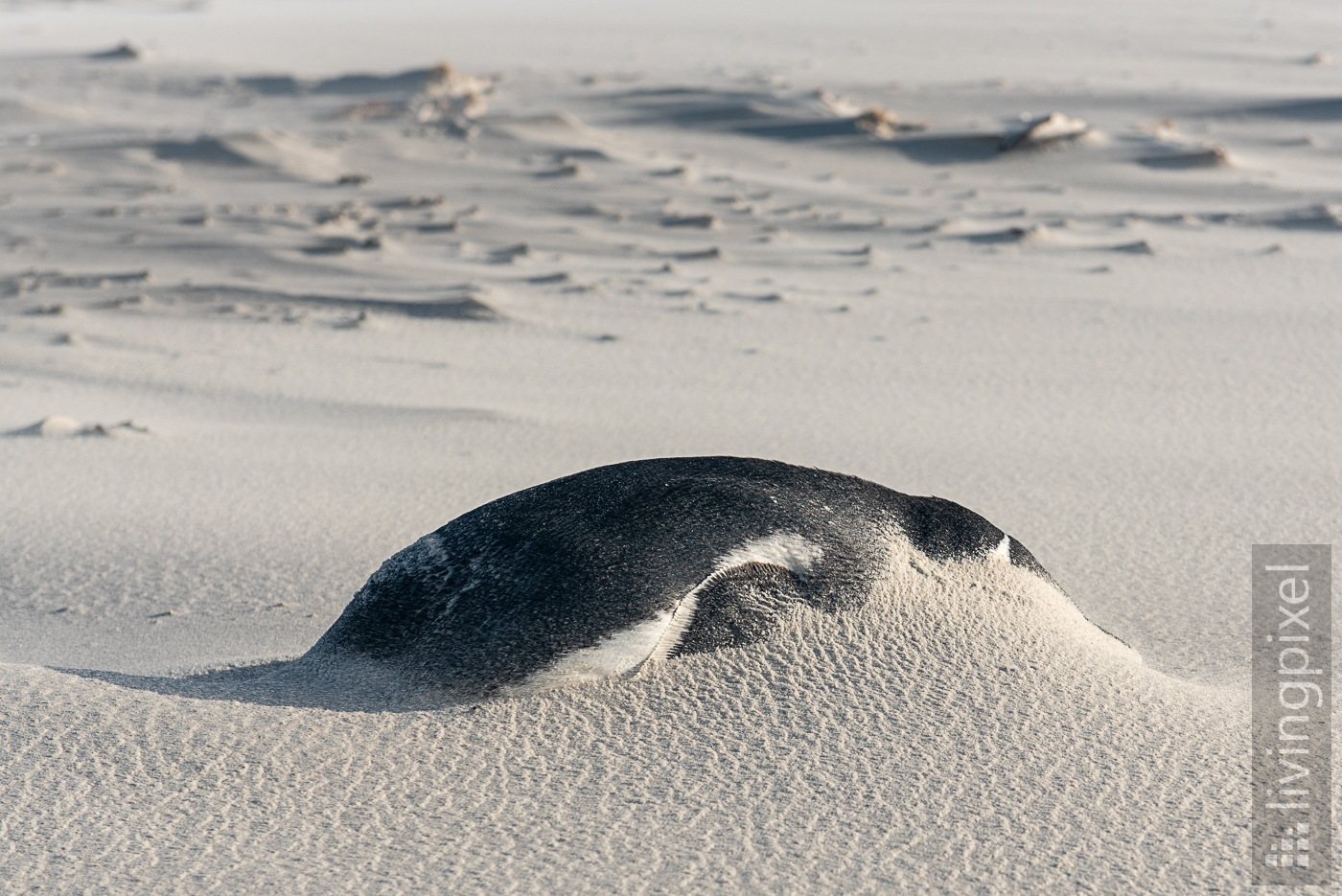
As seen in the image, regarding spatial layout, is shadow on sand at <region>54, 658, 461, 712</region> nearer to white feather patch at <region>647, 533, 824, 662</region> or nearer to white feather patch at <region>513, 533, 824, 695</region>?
white feather patch at <region>513, 533, 824, 695</region>

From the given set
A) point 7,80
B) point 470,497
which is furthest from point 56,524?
point 7,80

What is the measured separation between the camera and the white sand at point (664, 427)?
165 cm

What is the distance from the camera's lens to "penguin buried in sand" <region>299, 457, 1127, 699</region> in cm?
185

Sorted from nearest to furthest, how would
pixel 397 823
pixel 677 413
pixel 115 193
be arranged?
pixel 397 823 → pixel 677 413 → pixel 115 193

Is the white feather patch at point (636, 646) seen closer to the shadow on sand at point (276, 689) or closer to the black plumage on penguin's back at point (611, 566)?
the black plumage on penguin's back at point (611, 566)

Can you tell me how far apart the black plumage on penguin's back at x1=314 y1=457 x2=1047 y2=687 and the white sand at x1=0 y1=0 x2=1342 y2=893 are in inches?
3.1

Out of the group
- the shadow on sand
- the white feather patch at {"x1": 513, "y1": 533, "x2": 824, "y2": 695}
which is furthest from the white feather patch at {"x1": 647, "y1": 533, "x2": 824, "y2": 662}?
the shadow on sand

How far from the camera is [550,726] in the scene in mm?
1807

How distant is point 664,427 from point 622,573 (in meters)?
1.85

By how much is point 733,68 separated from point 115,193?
19.7 feet

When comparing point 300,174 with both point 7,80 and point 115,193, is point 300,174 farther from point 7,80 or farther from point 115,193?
point 7,80

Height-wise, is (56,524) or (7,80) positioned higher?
(7,80)

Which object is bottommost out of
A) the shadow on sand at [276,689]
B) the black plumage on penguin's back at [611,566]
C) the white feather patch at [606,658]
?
the shadow on sand at [276,689]

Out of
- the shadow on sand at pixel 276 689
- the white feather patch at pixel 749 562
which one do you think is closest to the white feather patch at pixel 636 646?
the white feather patch at pixel 749 562
